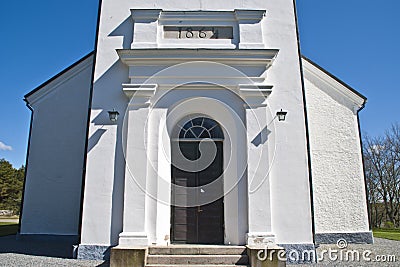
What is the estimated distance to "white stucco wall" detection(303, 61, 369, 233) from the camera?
10539mm

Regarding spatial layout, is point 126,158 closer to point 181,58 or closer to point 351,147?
point 181,58

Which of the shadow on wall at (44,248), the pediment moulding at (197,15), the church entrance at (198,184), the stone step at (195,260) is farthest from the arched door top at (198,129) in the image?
the shadow on wall at (44,248)

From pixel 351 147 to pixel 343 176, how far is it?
1.10 m

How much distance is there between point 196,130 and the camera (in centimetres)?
865

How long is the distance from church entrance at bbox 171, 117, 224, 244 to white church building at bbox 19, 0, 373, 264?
3cm

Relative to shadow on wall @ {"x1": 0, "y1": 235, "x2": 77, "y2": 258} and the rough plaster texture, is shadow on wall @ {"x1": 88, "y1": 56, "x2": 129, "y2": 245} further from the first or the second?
the rough plaster texture

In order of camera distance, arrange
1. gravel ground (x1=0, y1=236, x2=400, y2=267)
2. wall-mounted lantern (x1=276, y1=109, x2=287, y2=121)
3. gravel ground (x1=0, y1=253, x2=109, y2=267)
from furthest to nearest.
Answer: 1. wall-mounted lantern (x1=276, y1=109, x2=287, y2=121)
2. gravel ground (x1=0, y1=236, x2=400, y2=267)
3. gravel ground (x1=0, y1=253, x2=109, y2=267)

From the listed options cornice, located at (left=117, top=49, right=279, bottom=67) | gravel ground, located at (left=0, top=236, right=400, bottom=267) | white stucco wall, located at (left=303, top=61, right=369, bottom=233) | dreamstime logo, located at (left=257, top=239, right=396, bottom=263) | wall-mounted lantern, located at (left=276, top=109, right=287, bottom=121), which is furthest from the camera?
white stucco wall, located at (left=303, top=61, right=369, bottom=233)

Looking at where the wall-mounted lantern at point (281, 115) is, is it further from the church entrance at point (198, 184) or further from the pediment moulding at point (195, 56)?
the church entrance at point (198, 184)

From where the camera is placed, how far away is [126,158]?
763 cm

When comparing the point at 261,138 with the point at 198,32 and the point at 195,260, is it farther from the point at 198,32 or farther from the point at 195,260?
the point at 198,32

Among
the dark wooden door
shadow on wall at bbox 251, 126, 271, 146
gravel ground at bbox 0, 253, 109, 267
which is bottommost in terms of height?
gravel ground at bbox 0, 253, 109, 267

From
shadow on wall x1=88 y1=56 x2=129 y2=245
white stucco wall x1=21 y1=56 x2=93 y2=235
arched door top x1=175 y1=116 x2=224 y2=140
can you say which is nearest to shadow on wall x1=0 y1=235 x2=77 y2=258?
white stucco wall x1=21 y1=56 x2=93 y2=235

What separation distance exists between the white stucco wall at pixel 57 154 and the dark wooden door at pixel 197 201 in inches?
179
